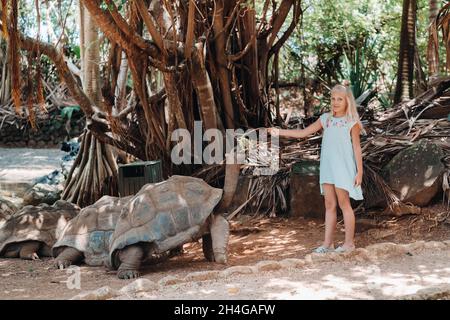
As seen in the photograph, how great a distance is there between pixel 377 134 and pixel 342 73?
19.1 feet

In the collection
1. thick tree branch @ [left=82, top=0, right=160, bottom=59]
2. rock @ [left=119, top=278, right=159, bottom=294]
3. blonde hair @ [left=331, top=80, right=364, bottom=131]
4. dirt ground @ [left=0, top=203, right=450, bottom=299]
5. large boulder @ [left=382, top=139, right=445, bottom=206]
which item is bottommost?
dirt ground @ [left=0, top=203, right=450, bottom=299]

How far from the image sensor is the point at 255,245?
6922 millimetres

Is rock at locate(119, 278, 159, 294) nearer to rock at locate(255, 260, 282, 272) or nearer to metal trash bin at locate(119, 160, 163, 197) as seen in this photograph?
rock at locate(255, 260, 282, 272)

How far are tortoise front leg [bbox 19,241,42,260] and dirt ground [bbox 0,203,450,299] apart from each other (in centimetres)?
12

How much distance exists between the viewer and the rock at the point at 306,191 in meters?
7.63

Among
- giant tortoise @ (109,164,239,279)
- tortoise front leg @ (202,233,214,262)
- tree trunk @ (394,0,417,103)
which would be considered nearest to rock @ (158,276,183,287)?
giant tortoise @ (109,164,239,279)

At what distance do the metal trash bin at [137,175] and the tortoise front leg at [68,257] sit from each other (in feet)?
4.02

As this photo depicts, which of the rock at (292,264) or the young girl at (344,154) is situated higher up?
the young girl at (344,154)

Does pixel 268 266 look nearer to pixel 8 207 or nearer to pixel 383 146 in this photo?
pixel 383 146

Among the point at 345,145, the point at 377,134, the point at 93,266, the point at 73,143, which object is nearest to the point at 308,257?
the point at 345,145

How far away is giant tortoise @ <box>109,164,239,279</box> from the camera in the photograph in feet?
18.7

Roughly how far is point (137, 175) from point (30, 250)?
1449mm

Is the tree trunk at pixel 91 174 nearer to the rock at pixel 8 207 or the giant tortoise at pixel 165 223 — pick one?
the rock at pixel 8 207

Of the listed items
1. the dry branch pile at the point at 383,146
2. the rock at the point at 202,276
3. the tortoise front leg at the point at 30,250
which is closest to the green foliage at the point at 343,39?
the dry branch pile at the point at 383,146
